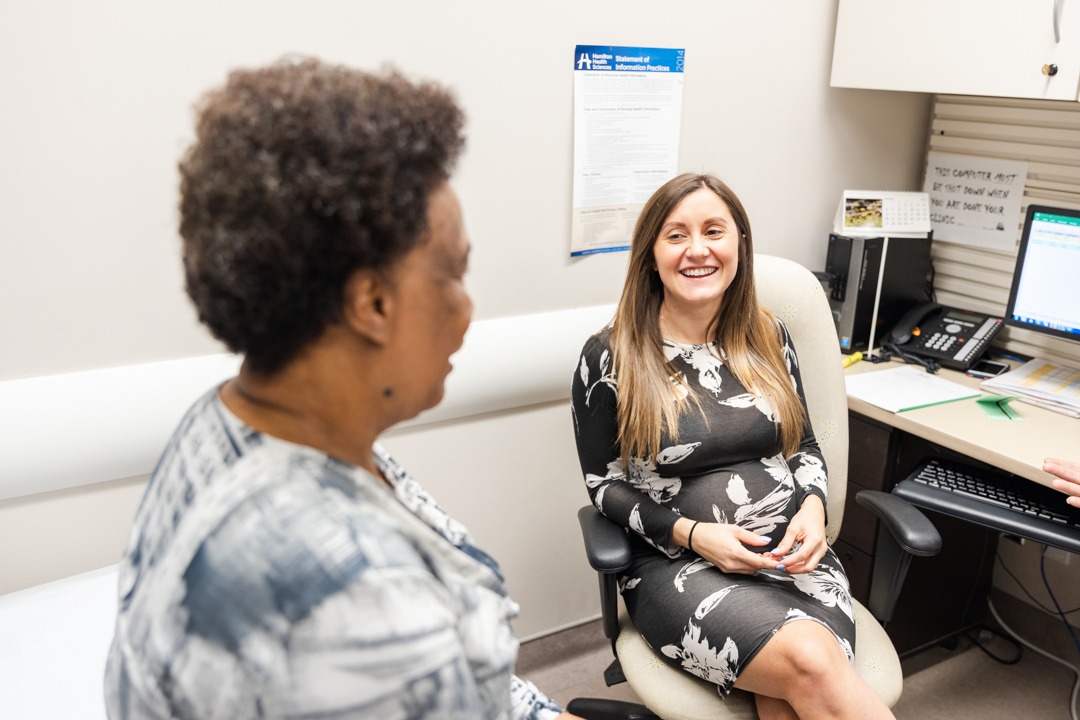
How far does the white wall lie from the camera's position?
151cm

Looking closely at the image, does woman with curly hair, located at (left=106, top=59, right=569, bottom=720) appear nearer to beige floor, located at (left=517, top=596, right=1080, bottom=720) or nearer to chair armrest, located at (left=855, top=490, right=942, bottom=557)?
chair armrest, located at (left=855, top=490, right=942, bottom=557)

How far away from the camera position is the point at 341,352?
25.9 inches

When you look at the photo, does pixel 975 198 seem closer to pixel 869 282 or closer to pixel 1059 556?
pixel 869 282

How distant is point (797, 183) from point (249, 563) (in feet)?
6.98

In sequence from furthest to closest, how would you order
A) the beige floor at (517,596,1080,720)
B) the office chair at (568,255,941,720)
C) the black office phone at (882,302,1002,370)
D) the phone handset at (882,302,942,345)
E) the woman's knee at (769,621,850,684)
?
the phone handset at (882,302,942,345) → the black office phone at (882,302,1002,370) → the beige floor at (517,596,1080,720) → the office chair at (568,255,941,720) → the woman's knee at (769,621,850,684)

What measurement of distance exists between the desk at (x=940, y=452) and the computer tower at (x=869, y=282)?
0.38 ft

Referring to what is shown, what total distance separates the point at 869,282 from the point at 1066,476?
0.84m

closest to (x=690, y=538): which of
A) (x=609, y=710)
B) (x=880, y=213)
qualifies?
(x=609, y=710)

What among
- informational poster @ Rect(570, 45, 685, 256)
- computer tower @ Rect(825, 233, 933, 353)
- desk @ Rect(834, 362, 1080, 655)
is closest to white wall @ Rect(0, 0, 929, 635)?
informational poster @ Rect(570, 45, 685, 256)

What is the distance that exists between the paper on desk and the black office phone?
10 cm

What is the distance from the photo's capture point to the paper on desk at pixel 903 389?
2006 mm

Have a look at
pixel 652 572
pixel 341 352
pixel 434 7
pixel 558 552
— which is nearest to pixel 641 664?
pixel 652 572

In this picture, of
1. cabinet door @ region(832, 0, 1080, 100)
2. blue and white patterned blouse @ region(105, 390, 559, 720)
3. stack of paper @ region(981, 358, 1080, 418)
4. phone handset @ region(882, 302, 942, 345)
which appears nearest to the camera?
blue and white patterned blouse @ region(105, 390, 559, 720)

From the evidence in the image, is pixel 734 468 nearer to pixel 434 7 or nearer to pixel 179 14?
pixel 434 7
